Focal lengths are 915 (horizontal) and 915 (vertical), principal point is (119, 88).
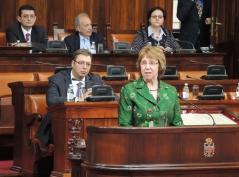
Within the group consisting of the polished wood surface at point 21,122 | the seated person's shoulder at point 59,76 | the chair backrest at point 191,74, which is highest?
the seated person's shoulder at point 59,76

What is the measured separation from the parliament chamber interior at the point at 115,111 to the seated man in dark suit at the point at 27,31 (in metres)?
0.44

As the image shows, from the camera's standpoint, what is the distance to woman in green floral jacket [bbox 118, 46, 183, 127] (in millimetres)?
6277

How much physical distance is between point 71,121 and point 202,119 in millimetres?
1412

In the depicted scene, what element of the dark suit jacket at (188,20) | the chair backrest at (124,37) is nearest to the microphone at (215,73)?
the chair backrest at (124,37)

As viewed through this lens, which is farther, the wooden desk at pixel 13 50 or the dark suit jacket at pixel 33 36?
the dark suit jacket at pixel 33 36

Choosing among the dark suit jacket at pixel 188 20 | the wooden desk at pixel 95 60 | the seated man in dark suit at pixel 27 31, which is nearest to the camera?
the wooden desk at pixel 95 60

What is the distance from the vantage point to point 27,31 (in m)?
11.4

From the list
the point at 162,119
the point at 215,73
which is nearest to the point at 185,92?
the point at 215,73

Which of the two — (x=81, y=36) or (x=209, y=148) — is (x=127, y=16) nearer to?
(x=81, y=36)

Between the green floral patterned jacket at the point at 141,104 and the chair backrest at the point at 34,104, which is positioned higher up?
the green floral patterned jacket at the point at 141,104

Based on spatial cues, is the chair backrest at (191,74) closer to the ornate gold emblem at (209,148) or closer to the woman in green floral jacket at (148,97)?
the woman in green floral jacket at (148,97)

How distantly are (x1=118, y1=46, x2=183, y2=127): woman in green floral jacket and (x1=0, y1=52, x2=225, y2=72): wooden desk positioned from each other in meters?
4.03

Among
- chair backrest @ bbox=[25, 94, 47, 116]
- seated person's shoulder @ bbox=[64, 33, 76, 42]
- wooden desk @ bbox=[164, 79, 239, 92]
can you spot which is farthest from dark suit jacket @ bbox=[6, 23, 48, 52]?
chair backrest @ bbox=[25, 94, 47, 116]

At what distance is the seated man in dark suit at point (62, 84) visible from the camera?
8.23 meters
